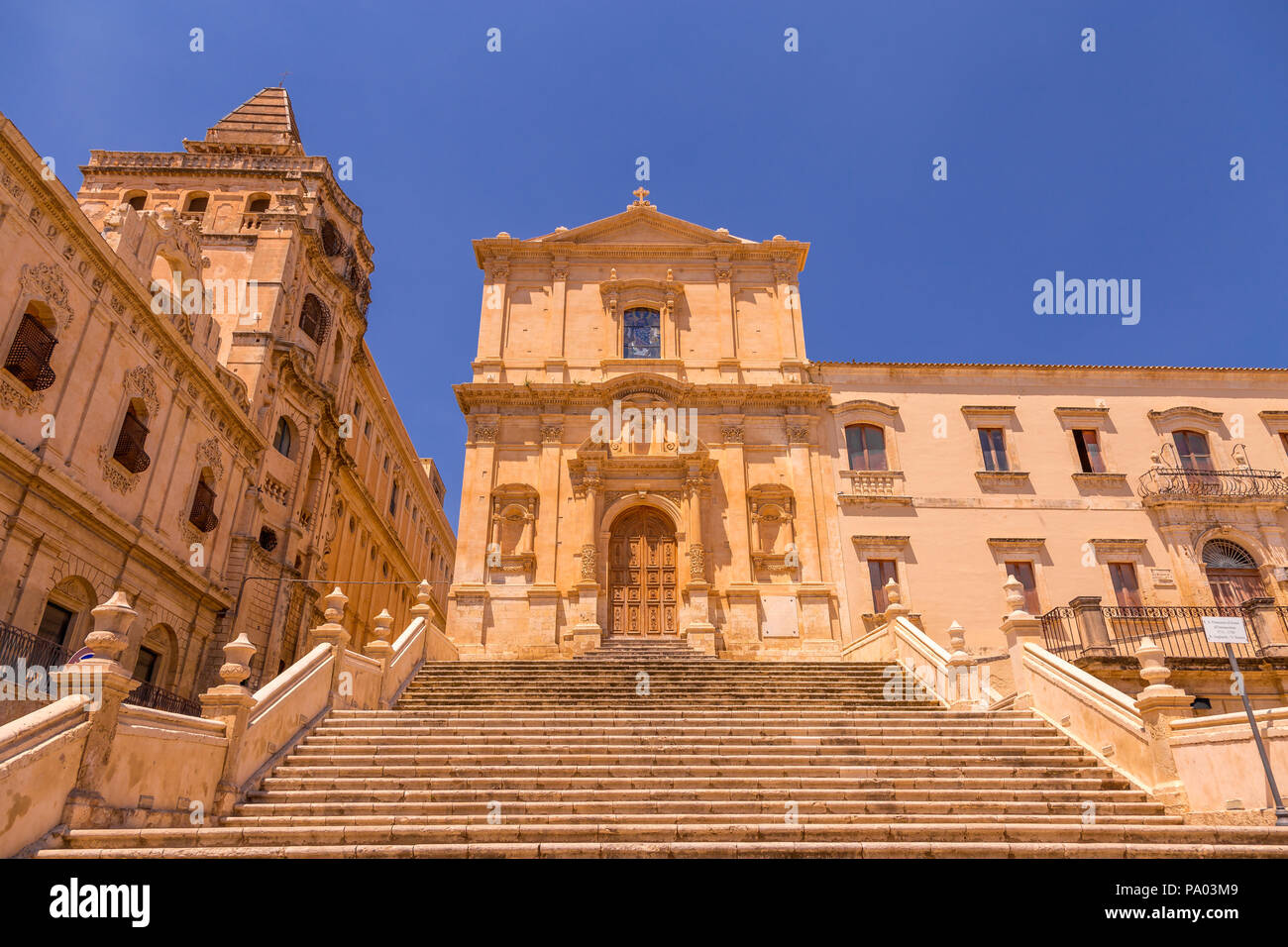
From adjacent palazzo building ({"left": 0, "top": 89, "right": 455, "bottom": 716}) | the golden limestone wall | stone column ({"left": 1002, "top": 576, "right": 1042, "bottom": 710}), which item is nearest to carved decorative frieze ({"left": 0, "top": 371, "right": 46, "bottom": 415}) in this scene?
adjacent palazzo building ({"left": 0, "top": 89, "right": 455, "bottom": 716})

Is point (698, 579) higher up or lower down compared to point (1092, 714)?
higher up

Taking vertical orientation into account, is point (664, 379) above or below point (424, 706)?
above

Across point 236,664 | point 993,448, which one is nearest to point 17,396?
point 236,664

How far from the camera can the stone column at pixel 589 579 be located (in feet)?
61.7

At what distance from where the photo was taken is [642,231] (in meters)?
25.4

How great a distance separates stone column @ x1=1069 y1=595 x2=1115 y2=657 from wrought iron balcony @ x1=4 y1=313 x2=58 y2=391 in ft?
71.8

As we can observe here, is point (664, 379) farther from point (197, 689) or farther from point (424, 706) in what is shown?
Result: point (197, 689)

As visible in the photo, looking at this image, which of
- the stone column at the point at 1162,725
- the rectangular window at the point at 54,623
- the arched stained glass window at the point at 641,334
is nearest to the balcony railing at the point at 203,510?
the rectangular window at the point at 54,623

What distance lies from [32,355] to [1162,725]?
18645 mm

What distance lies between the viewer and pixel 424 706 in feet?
43.2

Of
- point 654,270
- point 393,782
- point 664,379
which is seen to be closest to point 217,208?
point 654,270

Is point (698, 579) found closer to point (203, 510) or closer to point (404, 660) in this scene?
point (404, 660)

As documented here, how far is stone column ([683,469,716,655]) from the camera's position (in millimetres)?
18984
